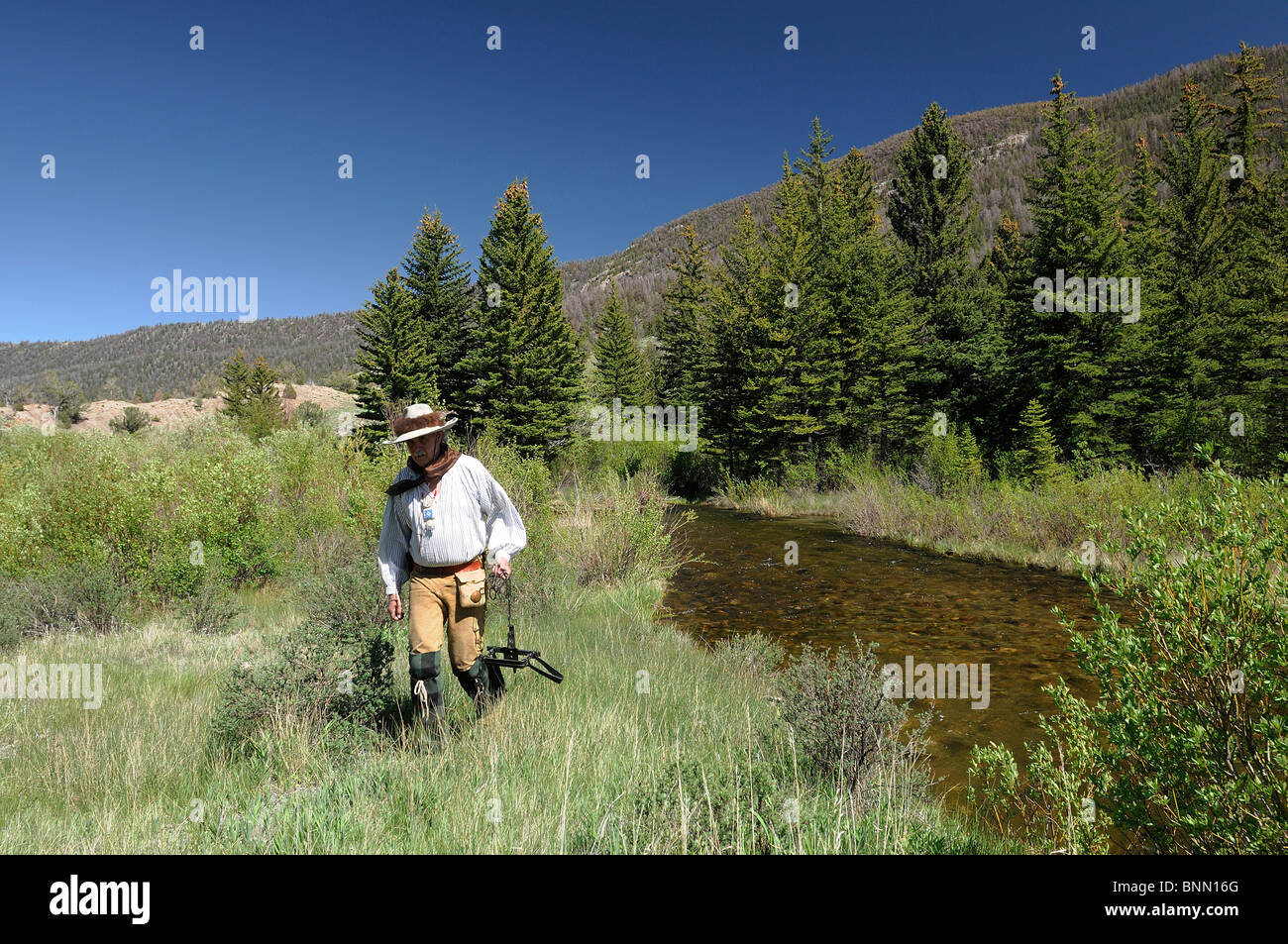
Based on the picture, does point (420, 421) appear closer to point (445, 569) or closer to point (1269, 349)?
point (445, 569)

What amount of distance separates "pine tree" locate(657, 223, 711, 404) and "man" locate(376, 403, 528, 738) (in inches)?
1511

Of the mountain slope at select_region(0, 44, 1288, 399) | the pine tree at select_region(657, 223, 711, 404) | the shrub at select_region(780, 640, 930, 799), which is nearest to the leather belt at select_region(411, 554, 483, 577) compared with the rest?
the shrub at select_region(780, 640, 930, 799)

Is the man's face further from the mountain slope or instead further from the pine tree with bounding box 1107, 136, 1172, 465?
the mountain slope

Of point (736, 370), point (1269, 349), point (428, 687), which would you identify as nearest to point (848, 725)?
point (428, 687)

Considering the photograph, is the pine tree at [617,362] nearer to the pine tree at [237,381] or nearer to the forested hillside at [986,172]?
the forested hillside at [986,172]

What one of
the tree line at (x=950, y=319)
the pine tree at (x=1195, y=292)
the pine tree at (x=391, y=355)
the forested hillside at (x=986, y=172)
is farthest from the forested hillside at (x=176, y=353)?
the pine tree at (x=1195, y=292)

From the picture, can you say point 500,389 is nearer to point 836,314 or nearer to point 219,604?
point 836,314

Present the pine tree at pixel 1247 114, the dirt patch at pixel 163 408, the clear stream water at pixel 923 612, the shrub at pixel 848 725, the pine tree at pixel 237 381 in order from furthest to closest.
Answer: the pine tree at pixel 237 381 → the dirt patch at pixel 163 408 → the pine tree at pixel 1247 114 → the clear stream water at pixel 923 612 → the shrub at pixel 848 725

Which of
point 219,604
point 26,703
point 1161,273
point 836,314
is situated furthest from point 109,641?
point 1161,273

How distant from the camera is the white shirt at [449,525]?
386 cm

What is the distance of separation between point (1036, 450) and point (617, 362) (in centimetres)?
3146
